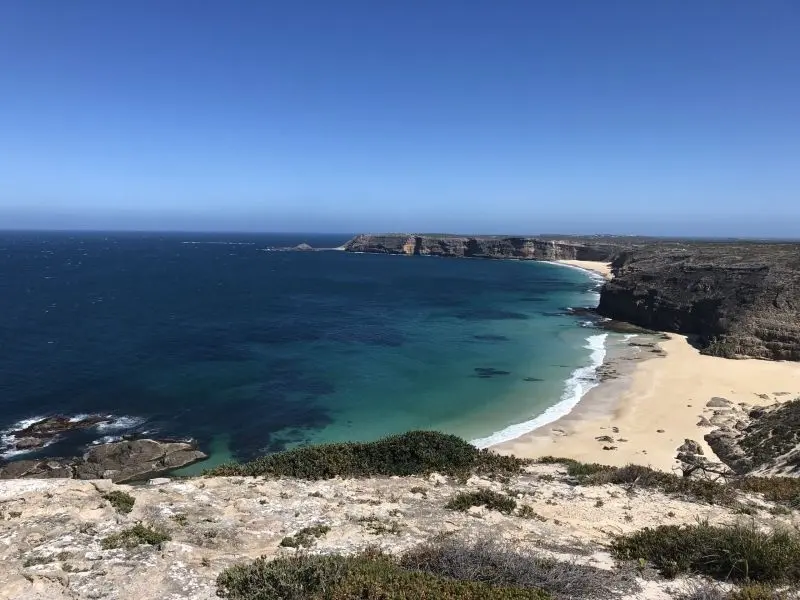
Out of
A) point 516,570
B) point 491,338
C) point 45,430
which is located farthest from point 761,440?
point 45,430

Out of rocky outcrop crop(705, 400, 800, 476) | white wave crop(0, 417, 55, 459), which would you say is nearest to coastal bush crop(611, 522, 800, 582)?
rocky outcrop crop(705, 400, 800, 476)

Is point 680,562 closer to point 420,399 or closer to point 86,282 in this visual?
point 420,399

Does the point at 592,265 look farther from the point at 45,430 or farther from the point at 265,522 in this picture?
the point at 265,522

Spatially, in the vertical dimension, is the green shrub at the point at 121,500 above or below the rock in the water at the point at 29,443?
above

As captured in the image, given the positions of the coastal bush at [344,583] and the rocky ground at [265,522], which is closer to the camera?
the coastal bush at [344,583]

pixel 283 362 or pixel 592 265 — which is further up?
pixel 592 265

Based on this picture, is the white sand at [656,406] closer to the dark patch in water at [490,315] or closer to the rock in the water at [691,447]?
the rock in the water at [691,447]

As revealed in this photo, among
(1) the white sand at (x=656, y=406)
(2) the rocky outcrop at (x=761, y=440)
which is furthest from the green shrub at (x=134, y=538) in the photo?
(2) the rocky outcrop at (x=761, y=440)
